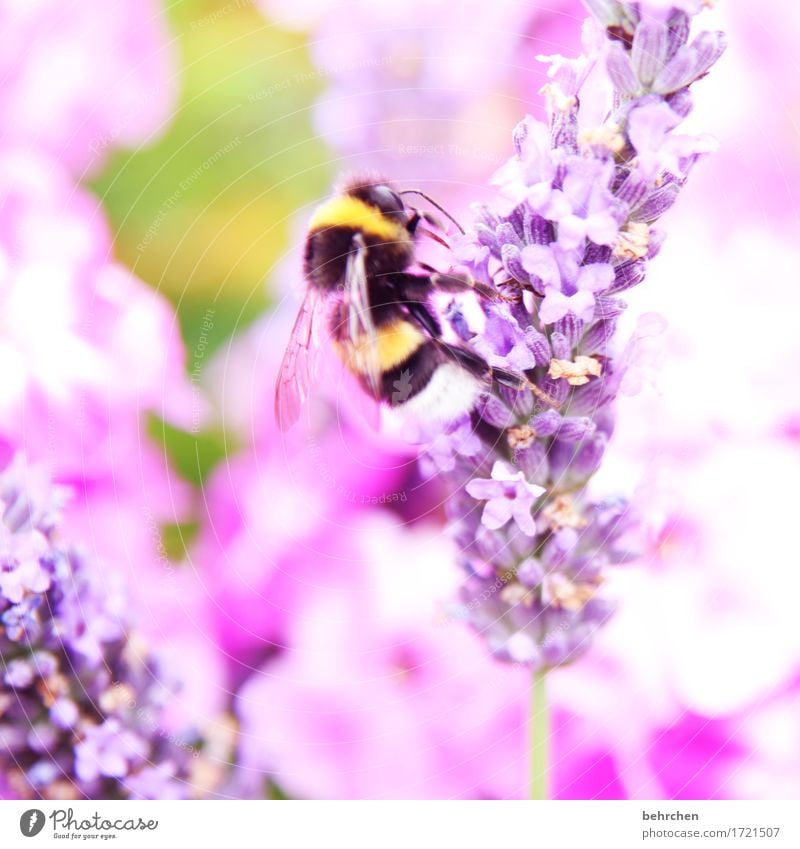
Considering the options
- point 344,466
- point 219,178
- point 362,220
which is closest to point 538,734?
point 344,466

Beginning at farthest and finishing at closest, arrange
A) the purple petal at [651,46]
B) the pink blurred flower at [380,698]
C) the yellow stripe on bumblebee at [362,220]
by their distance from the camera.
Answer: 1. the pink blurred flower at [380,698]
2. the yellow stripe on bumblebee at [362,220]
3. the purple petal at [651,46]

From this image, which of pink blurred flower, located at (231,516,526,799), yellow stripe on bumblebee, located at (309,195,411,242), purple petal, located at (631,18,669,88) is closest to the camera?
purple petal, located at (631,18,669,88)

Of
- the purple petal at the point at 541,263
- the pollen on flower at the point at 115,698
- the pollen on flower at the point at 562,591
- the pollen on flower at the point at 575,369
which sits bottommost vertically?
the pollen on flower at the point at 562,591

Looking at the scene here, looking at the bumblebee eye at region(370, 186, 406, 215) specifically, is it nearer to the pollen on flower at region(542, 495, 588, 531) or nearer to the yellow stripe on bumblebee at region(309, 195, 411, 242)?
the yellow stripe on bumblebee at region(309, 195, 411, 242)

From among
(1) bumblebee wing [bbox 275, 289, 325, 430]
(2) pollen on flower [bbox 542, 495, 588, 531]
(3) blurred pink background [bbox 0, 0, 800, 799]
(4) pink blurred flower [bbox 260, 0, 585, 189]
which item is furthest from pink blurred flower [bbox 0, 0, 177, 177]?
(2) pollen on flower [bbox 542, 495, 588, 531]

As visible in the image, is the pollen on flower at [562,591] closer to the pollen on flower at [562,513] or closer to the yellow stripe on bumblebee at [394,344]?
the pollen on flower at [562,513]

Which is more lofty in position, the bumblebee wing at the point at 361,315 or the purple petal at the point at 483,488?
the bumblebee wing at the point at 361,315

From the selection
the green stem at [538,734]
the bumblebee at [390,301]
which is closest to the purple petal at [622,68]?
the bumblebee at [390,301]

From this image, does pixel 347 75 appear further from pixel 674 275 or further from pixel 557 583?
pixel 557 583

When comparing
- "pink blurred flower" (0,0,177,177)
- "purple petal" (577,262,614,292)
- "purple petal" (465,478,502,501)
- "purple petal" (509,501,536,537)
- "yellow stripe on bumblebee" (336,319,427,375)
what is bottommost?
"purple petal" (509,501,536,537)
